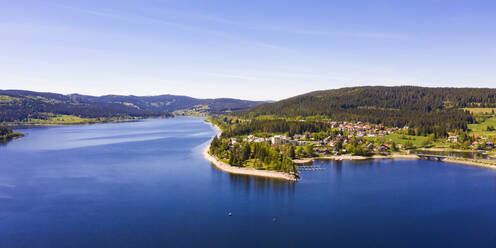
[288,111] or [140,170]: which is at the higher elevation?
[288,111]

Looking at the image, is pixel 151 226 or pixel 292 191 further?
pixel 292 191

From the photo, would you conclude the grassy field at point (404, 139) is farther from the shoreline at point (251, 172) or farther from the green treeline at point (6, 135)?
the green treeline at point (6, 135)

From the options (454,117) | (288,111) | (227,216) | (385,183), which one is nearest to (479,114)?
(454,117)

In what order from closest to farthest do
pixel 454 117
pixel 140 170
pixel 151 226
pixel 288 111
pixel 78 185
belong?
pixel 151 226 < pixel 78 185 < pixel 140 170 < pixel 454 117 < pixel 288 111

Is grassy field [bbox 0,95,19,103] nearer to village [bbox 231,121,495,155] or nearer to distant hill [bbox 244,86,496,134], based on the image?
distant hill [bbox 244,86,496,134]

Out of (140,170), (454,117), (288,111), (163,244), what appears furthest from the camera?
(288,111)

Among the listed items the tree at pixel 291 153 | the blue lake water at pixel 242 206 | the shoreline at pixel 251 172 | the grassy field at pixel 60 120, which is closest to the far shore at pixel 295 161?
the shoreline at pixel 251 172

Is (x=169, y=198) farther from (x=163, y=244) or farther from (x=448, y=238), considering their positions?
(x=448, y=238)
